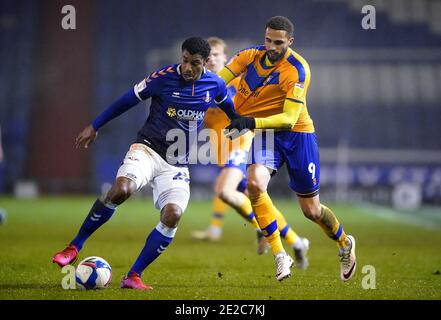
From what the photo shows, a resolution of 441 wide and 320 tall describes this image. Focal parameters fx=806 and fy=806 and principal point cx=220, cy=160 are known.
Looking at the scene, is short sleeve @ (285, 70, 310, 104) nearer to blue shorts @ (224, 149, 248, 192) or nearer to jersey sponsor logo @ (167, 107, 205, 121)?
jersey sponsor logo @ (167, 107, 205, 121)

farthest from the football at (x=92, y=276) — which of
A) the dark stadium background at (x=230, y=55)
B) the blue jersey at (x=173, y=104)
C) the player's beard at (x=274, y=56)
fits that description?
the dark stadium background at (x=230, y=55)

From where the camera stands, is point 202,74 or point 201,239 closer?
point 202,74

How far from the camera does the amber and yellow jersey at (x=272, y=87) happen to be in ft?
23.4

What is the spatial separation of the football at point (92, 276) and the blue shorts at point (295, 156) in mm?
1799

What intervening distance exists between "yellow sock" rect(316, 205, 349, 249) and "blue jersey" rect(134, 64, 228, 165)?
1425 mm

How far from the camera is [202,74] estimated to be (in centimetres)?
695

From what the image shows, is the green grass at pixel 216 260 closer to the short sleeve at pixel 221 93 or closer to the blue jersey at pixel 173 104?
the blue jersey at pixel 173 104

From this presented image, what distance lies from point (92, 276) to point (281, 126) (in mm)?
2076

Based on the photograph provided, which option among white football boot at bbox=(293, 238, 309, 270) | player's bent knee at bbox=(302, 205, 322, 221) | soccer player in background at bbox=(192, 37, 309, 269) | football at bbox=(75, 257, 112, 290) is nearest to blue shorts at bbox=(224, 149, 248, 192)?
soccer player in background at bbox=(192, 37, 309, 269)
